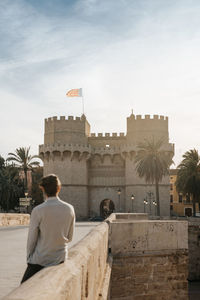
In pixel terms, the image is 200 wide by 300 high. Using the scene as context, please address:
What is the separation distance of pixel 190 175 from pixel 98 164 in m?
12.2

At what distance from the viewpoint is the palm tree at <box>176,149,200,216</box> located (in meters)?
40.9

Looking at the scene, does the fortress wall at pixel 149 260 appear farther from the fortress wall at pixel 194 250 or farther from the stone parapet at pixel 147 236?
the fortress wall at pixel 194 250

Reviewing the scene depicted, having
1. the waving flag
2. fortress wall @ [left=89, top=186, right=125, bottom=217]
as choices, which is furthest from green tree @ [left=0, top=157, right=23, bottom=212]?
the waving flag

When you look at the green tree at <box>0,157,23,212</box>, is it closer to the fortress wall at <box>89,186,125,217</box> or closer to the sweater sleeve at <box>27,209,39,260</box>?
the fortress wall at <box>89,186,125,217</box>

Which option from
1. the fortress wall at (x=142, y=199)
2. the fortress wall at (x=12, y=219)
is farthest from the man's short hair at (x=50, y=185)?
the fortress wall at (x=142, y=199)

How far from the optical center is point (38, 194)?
183 ft

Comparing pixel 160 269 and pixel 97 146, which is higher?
pixel 97 146

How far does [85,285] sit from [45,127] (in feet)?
151

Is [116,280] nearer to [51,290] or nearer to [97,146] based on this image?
[51,290]

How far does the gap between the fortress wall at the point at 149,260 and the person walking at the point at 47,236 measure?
6.68m

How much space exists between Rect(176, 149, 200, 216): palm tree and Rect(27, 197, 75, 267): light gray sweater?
124 feet

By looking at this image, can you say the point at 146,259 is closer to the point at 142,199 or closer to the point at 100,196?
the point at 142,199

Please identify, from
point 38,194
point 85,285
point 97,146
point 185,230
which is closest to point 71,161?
point 97,146

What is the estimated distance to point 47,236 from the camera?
12.1 feet
